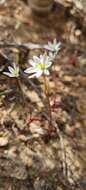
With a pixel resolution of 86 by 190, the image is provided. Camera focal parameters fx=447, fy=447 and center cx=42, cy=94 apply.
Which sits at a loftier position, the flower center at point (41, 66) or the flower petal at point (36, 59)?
the flower petal at point (36, 59)

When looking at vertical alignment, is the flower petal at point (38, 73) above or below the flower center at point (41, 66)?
below

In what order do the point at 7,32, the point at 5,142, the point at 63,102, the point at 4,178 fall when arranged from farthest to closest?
the point at 7,32 < the point at 63,102 < the point at 5,142 < the point at 4,178

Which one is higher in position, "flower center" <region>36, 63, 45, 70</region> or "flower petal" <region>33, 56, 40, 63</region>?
"flower petal" <region>33, 56, 40, 63</region>

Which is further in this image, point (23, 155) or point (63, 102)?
point (63, 102)

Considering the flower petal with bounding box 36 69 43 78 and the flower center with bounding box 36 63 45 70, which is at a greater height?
the flower center with bounding box 36 63 45 70

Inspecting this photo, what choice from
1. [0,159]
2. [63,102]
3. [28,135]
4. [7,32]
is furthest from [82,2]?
[0,159]

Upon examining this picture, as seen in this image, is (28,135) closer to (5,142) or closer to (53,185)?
(5,142)

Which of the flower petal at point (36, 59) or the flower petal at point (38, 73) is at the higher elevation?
the flower petal at point (36, 59)

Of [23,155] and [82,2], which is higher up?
[82,2]

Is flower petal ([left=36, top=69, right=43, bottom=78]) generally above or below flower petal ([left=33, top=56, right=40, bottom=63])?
below

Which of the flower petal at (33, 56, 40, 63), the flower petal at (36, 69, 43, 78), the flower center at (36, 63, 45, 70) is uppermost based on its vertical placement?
the flower petal at (33, 56, 40, 63)

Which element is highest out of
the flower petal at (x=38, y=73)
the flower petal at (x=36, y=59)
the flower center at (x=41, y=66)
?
the flower petal at (x=36, y=59)
